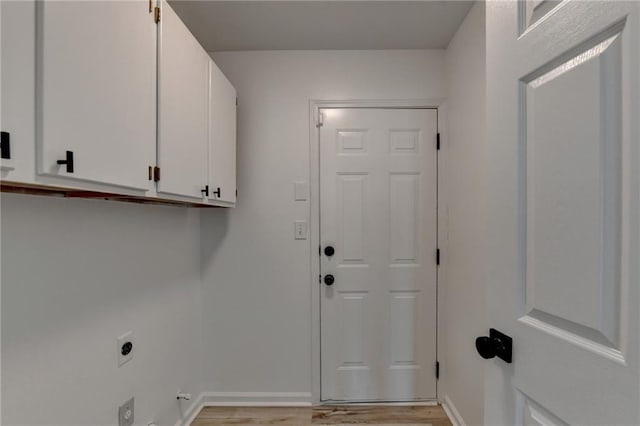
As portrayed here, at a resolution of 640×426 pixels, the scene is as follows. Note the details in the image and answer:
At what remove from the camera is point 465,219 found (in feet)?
6.37

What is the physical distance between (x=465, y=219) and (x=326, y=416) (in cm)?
156

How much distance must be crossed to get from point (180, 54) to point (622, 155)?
4.92ft

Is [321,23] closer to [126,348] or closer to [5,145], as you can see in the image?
[5,145]

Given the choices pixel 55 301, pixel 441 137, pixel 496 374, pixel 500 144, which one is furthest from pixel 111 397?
pixel 441 137

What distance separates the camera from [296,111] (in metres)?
2.30

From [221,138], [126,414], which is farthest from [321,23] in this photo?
[126,414]

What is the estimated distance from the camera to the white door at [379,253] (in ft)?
7.51

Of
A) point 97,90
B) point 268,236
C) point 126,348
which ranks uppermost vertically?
point 97,90

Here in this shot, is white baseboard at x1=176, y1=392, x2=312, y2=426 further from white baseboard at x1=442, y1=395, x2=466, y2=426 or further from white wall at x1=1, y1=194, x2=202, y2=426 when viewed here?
white baseboard at x1=442, y1=395, x2=466, y2=426

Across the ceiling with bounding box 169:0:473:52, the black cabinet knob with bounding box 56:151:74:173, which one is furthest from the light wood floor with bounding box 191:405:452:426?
the ceiling with bounding box 169:0:473:52

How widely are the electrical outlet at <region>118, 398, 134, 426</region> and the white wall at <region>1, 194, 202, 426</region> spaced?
0.03m

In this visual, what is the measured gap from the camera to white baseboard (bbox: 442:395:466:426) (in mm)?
1987

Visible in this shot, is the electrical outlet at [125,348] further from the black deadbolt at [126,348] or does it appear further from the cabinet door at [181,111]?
the cabinet door at [181,111]

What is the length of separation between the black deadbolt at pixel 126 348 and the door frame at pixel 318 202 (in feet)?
3.77
